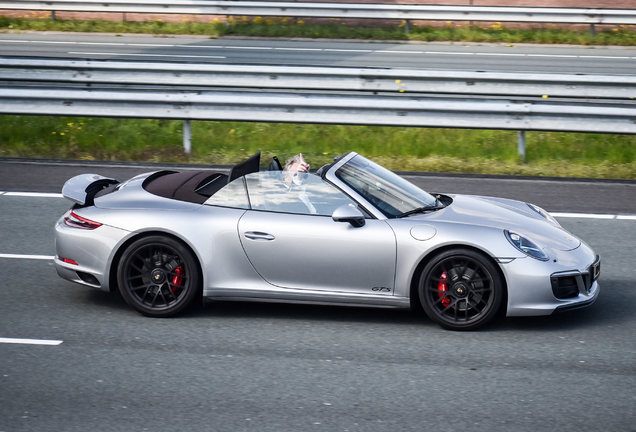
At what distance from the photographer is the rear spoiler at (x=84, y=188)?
6.32 meters

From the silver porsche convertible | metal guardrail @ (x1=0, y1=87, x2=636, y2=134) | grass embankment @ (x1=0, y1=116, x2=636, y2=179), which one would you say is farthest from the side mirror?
metal guardrail @ (x1=0, y1=87, x2=636, y2=134)

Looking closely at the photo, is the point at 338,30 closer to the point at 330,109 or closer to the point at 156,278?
the point at 330,109

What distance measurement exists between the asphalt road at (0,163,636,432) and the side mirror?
83cm

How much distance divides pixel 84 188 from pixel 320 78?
7385 mm

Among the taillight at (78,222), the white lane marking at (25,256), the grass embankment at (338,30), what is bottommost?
the white lane marking at (25,256)

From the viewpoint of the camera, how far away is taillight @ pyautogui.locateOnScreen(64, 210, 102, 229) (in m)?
6.11

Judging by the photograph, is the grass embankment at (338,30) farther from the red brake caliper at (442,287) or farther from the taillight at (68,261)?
the red brake caliper at (442,287)

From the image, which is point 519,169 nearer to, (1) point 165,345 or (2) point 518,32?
(1) point 165,345

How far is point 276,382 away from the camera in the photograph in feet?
16.3

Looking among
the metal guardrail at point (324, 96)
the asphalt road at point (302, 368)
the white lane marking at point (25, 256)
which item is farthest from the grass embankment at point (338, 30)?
the asphalt road at point (302, 368)

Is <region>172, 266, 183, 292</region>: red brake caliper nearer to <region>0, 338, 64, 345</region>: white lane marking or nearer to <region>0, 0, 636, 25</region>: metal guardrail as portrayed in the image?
<region>0, 338, 64, 345</region>: white lane marking

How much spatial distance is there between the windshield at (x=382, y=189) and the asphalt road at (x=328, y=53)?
1067 cm

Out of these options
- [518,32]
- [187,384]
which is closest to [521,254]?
[187,384]

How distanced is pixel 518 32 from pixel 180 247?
56.6ft
